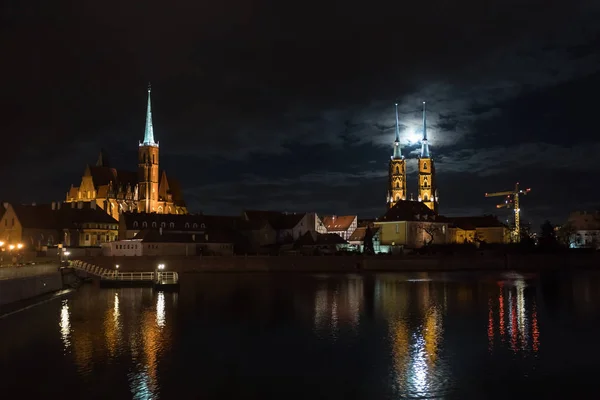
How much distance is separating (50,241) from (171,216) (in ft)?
57.9

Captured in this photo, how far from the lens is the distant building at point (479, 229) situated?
135 m

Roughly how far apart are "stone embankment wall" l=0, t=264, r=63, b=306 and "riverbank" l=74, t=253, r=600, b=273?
72.6 feet

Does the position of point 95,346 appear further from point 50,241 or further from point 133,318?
point 50,241

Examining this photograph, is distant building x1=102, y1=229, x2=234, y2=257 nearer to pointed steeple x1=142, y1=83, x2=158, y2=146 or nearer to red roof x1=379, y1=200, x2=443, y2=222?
red roof x1=379, y1=200, x2=443, y2=222

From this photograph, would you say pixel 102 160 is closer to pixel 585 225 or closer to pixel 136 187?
pixel 136 187

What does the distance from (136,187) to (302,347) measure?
106m

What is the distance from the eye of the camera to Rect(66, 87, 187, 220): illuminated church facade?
4818 inches

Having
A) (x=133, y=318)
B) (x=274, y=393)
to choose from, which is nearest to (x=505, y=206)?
(x=133, y=318)

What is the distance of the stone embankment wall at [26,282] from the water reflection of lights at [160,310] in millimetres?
8687

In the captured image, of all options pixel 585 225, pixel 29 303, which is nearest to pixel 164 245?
pixel 29 303

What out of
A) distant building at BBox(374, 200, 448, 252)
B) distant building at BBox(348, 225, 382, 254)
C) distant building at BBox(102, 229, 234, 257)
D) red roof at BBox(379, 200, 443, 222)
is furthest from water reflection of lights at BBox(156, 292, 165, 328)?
red roof at BBox(379, 200, 443, 222)

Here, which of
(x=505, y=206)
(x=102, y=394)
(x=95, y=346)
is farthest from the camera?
(x=505, y=206)

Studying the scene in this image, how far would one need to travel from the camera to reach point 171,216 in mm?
101375

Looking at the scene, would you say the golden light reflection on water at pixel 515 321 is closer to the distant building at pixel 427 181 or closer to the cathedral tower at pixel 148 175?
the cathedral tower at pixel 148 175
